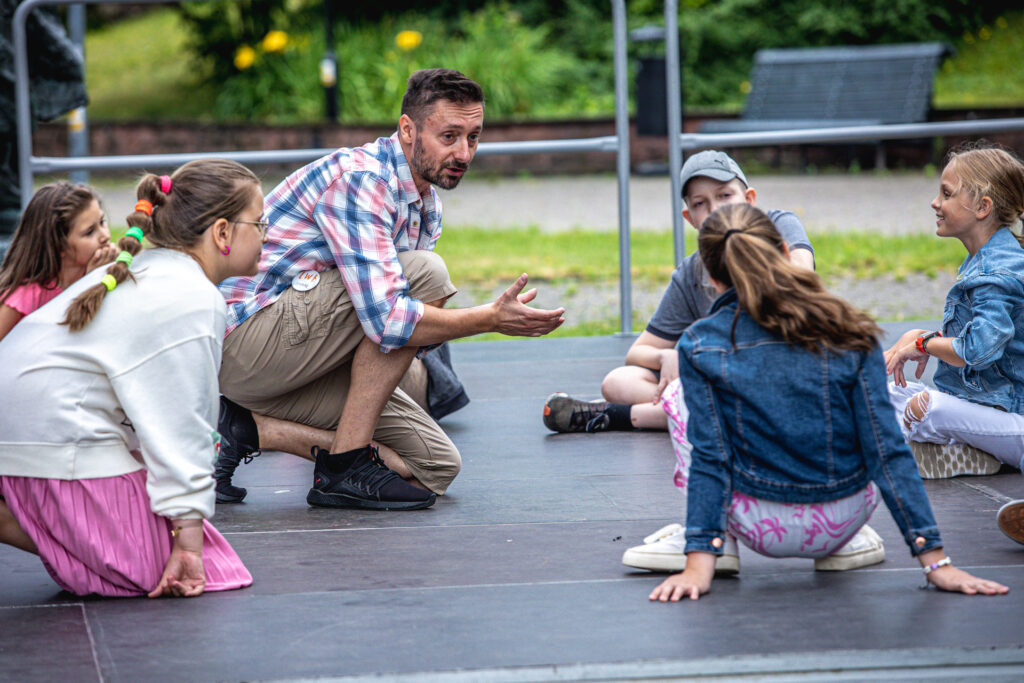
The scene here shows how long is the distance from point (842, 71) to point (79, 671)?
565 inches

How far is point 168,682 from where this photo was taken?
87.0 inches

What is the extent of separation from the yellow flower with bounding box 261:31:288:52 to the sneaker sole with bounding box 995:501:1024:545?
15.3 metres

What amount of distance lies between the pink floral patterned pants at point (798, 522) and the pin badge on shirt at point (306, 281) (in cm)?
128

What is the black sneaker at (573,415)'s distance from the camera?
429 cm

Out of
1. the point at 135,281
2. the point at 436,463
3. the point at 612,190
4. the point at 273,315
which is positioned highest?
the point at 135,281

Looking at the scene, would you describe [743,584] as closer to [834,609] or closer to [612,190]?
[834,609]

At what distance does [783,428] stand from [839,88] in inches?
525

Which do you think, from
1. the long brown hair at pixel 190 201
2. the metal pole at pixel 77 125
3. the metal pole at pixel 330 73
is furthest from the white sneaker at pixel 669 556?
the metal pole at pixel 330 73

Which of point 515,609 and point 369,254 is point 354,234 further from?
point 515,609

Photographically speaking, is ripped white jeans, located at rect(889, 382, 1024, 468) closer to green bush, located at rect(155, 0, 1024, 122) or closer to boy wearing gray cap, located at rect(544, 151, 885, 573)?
boy wearing gray cap, located at rect(544, 151, 885, 573)

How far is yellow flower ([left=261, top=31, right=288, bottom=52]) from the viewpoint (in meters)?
17.0

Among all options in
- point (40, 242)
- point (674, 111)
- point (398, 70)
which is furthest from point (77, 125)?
point (40, 242)

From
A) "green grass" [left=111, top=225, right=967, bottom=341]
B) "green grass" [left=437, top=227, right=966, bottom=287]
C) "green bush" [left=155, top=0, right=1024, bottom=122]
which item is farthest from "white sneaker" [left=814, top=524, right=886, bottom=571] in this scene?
"green bush" [left=155, top=0, right=1024, bottom=122]

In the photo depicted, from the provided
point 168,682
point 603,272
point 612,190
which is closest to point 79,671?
point 168,682
